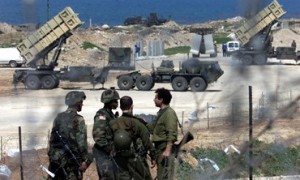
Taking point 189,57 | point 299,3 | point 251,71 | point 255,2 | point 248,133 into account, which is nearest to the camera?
point 255,2

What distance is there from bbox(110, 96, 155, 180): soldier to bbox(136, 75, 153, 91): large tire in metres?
23.1

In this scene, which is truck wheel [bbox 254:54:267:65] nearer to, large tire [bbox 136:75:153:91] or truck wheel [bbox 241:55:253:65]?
truck wheel [bbox 241:55:253:65]

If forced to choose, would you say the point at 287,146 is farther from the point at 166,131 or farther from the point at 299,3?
the point at 166,131

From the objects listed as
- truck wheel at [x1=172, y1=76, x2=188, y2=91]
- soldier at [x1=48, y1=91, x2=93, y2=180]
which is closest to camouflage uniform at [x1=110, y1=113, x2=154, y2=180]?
soldier at [x1=48, y1=91, x2=93, y2=180]

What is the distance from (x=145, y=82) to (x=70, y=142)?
84.8ft

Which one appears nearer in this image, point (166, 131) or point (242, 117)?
point (242, 117)

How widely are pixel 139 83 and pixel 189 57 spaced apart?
27.0m

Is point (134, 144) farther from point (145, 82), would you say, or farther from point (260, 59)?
point (145, 82)

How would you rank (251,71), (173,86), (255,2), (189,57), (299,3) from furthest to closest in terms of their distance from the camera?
(173,86) < (189,57) < (299,3) < (251,71) < (255,2)

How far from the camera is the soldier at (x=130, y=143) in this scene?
4.19 meters

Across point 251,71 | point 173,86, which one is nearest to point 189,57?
point 251,71

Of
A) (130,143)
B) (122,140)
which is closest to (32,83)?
(130,143)

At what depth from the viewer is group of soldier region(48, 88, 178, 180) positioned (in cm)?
375

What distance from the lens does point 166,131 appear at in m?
6.23
